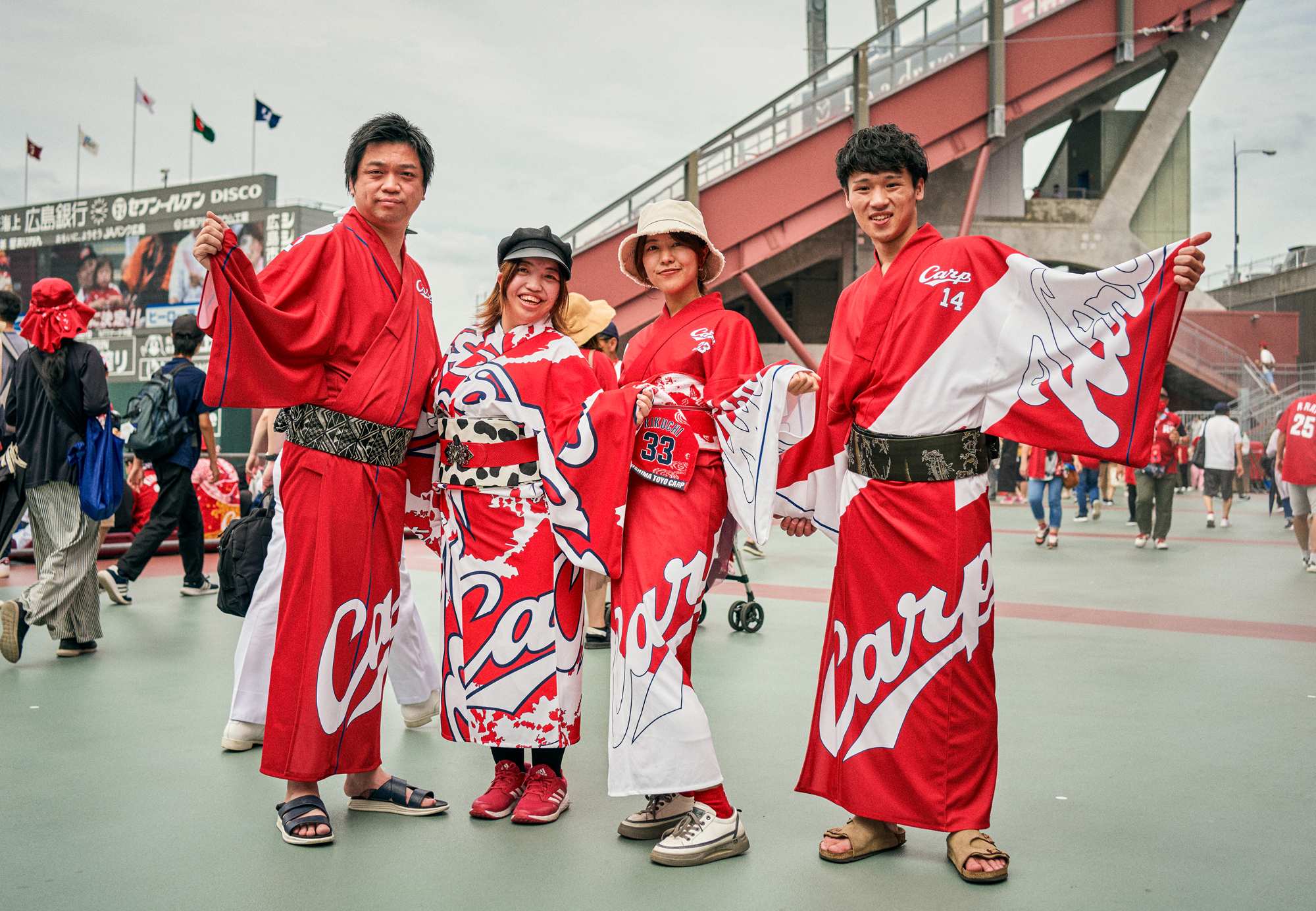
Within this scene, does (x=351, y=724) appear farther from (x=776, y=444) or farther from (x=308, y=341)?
(x=776, y=444)

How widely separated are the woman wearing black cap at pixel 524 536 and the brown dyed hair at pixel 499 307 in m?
0.10

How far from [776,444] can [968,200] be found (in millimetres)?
16947

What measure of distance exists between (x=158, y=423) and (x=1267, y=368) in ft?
72.1

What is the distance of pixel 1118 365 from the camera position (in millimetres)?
2443

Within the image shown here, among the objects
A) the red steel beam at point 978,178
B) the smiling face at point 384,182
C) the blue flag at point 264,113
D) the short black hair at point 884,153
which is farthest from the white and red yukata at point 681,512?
the blue flag at point 264,113

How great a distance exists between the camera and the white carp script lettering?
95.7 inches

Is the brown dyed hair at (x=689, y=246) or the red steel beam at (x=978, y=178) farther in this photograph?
the red steel beam at (x=978, y=178)

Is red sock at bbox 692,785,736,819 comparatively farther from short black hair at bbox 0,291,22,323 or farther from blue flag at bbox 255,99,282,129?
blue flag at bbox 255,99,282,129

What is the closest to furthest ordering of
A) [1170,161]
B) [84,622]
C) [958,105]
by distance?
[84,622], [958,105], [1170,161]

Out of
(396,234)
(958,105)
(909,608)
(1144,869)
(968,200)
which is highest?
(958,105)

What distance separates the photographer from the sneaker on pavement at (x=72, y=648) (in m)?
4.52

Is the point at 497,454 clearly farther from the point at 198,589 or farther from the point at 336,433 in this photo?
the point at 198,589

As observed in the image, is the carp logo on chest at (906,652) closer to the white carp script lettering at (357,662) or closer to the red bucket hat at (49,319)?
the white carp script lettering at (357,662)

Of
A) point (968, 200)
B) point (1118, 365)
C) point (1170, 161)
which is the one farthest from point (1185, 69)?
point (1118, 365)
